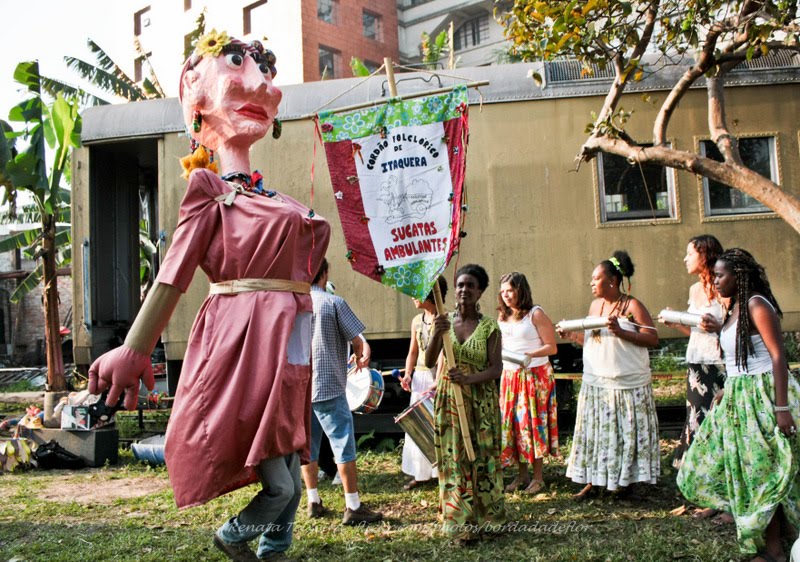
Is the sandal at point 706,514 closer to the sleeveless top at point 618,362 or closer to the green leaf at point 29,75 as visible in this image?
the sleeveless top at point 618,362

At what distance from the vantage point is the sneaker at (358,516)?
4.54 m

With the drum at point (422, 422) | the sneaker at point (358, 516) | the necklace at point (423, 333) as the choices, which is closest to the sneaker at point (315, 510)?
the sneaker at point (358, 516)

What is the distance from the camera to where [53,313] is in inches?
367

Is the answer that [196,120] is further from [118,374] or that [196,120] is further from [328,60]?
[328,60]

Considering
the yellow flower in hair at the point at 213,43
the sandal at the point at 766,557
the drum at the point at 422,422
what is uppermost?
the yellow flower in hair at the point at 213,43

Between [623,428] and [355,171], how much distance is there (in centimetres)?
246

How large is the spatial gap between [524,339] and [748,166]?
3.14 meters

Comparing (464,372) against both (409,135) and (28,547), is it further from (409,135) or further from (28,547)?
(28,547)

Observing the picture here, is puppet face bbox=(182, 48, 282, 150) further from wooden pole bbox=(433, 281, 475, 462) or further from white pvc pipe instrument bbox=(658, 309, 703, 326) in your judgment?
white pvc pipe instrument bbox=(658, 309, 703, 326)

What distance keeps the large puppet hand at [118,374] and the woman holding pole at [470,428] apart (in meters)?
1.62

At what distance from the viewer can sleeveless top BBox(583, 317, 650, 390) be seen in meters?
4.78

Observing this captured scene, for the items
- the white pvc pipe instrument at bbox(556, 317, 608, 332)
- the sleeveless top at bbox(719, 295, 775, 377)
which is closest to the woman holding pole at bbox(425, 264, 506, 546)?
the white pvc pipe instrument at bbox(556, 317, 608, 332)

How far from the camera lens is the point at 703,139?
682cm

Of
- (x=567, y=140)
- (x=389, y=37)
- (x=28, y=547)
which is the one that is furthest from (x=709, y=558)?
(x=389, y=37)
